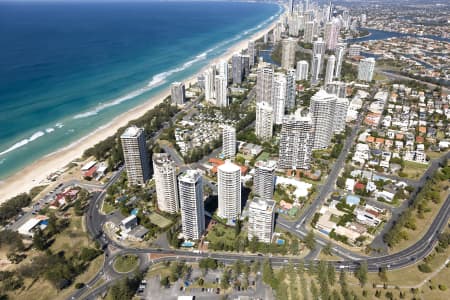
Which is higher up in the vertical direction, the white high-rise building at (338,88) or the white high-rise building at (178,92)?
the white high-rise building at (338,88)

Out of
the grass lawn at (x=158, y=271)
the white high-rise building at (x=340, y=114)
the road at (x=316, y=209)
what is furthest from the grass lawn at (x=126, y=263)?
the white high-rise building at (x=340, y=114)

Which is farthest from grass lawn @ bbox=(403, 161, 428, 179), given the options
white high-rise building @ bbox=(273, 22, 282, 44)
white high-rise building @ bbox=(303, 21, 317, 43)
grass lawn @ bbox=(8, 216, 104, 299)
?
white high-rise building @ bbox=(273, 22, 282, 44)

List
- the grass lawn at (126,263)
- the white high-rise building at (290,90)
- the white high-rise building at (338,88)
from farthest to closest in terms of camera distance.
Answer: the white high-rise building at (290,90)
the white high-rise building at (338,88)
the grass lawn at (126,263)

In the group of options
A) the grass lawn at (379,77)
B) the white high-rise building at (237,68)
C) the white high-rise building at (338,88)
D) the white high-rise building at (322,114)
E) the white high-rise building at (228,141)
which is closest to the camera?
the white high-rise building at (322,114)

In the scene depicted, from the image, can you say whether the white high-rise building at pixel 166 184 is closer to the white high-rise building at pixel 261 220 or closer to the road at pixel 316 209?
the white high-rise building at pixel 261 220

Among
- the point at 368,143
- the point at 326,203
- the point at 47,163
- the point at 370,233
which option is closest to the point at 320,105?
the point at 368,143

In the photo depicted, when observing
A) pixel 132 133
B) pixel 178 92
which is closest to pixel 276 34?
pixel 178 92

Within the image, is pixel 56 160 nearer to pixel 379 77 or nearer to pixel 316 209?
pixel 316 209

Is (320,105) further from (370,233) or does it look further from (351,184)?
(370,233)

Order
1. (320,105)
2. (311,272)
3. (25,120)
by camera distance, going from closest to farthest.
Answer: (311,272)
(320,105)
(25,120)
